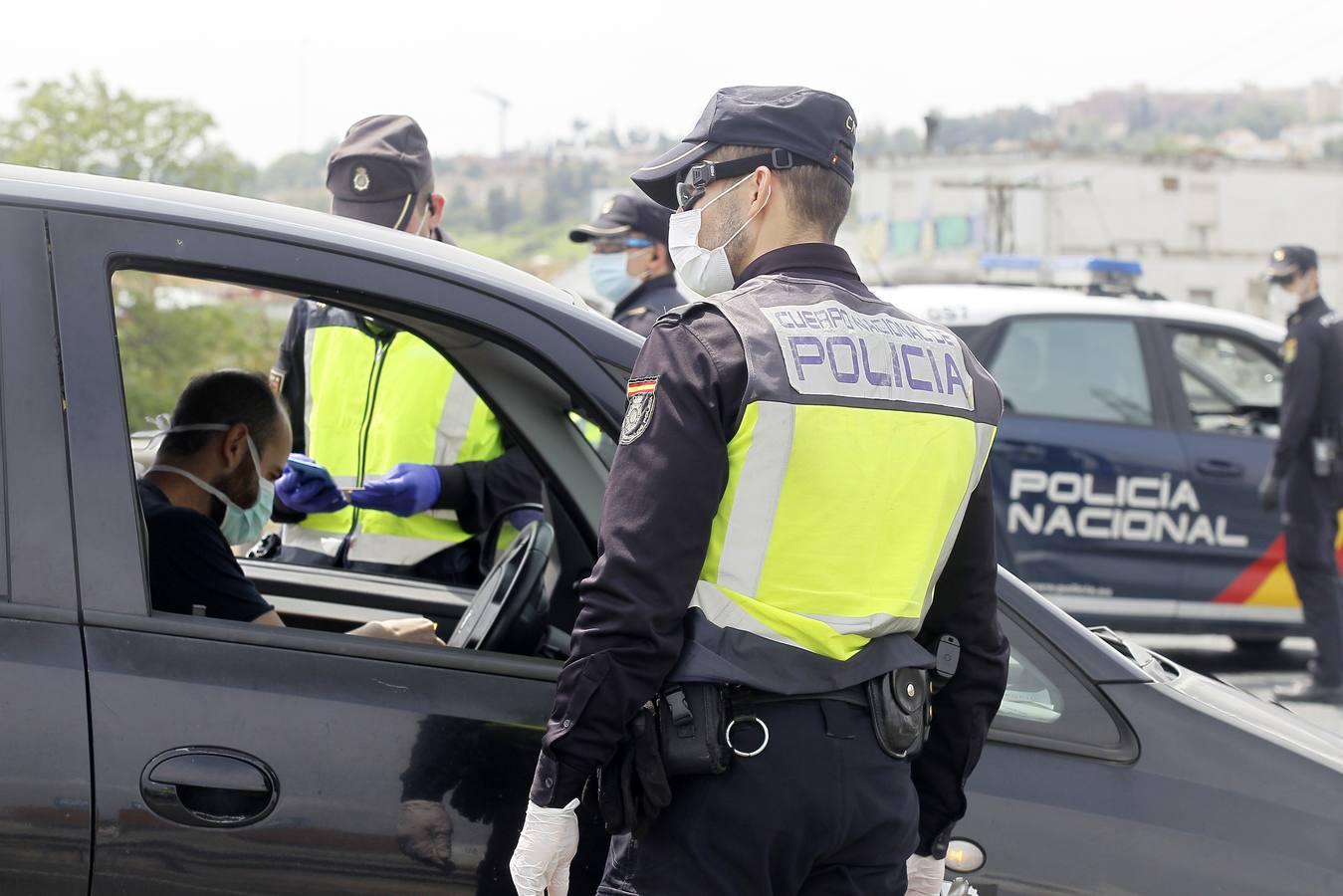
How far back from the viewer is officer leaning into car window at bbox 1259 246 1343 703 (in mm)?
6355

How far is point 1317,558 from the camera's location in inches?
251

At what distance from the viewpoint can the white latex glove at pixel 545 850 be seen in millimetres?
1810

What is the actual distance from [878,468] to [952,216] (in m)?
59.6

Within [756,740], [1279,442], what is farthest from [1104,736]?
[1279,442]

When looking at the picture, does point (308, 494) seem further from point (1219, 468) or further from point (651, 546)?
point (1219, 468)

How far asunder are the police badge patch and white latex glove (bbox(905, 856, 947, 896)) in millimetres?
826

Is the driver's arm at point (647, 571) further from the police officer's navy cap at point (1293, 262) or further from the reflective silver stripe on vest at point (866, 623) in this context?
the police officer's navy cap at point (1293, 262)

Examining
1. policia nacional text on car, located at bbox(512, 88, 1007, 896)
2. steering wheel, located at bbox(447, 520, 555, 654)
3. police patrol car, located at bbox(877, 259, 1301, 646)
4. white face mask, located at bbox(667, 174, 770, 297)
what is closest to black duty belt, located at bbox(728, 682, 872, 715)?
policia nacional text on car, located at bbox(512, 88, 1007, 896)

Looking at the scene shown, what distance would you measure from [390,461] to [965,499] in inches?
72.9

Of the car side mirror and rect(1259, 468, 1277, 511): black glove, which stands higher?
the car side mirror

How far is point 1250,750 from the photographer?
2.35 m

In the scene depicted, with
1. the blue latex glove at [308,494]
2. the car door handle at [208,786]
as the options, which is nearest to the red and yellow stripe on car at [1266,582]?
the blue latex glove at [308,494]

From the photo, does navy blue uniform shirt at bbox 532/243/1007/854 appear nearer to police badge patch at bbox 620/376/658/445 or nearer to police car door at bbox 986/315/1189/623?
police badge patch at bbox 620/376/658/445

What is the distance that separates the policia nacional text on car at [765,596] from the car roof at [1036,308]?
4.74 metres
